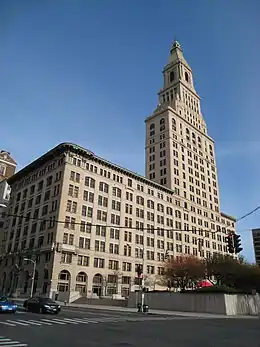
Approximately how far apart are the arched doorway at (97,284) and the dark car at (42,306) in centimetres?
3530

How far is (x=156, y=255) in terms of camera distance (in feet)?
257

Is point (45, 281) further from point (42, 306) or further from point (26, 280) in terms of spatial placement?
point (42, 306)

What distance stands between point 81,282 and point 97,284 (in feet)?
13.6

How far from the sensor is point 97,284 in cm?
6375

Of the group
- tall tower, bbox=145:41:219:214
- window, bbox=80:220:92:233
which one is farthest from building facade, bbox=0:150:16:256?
tall tower, bbox=145:41:219:214

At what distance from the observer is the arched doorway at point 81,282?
60.4m

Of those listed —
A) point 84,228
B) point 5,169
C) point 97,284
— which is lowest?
point 97,284

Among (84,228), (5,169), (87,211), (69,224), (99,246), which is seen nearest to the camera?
(69,224)

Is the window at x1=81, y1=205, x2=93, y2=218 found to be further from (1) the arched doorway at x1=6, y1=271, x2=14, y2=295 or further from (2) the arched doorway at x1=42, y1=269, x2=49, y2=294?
(1) the arched doorway at x1=6, y1=271, x2=14, y2=295

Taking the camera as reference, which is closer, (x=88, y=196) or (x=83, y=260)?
(x=83, y=260)

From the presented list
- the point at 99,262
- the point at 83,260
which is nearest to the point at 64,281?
the point at 83,260

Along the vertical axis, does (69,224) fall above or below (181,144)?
below

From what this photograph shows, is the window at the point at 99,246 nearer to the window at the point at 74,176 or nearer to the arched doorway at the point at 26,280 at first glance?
the window at the point at 74,176

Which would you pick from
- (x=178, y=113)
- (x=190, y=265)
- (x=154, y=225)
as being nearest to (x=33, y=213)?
(x=154, y=225)
